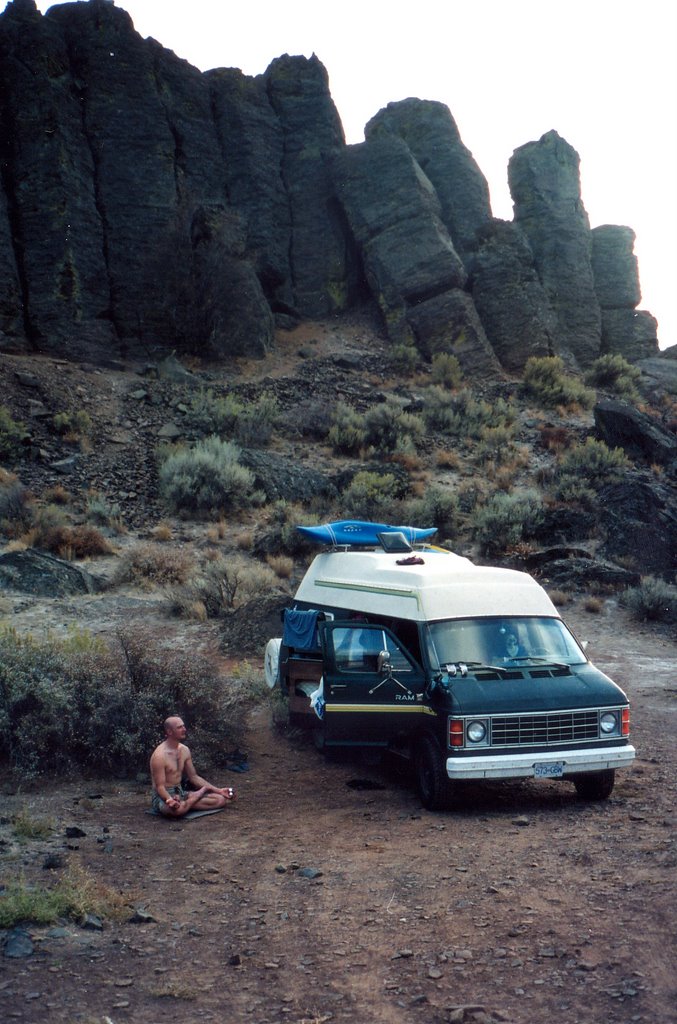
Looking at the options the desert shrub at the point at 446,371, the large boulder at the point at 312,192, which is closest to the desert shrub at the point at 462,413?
the desert shrub at the point at 446,371

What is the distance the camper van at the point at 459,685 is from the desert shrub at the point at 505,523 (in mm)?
11829

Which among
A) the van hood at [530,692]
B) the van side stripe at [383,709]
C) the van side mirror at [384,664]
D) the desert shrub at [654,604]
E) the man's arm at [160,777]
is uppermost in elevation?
the van side mirror at [384,664]

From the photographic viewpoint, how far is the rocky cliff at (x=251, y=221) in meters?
32.7

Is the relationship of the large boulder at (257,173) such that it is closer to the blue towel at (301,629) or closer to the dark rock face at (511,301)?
the dark rock face at (511,301)

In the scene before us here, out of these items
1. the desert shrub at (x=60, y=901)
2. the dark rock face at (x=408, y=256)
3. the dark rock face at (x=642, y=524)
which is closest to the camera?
the desert shrub at (x=60, y=901)

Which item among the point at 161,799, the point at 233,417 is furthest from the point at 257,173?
the point at 161,799

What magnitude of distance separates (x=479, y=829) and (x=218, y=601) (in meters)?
9.86

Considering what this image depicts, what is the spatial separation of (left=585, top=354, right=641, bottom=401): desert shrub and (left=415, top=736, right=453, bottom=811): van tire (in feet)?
109

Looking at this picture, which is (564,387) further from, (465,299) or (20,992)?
(20,992)

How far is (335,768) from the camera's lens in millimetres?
9562

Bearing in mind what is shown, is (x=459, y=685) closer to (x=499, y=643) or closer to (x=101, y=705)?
(x=499, y=643)

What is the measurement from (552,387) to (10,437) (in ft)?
67.6

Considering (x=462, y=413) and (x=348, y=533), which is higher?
(x=462, y=413)

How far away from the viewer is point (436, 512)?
23.4 metres
